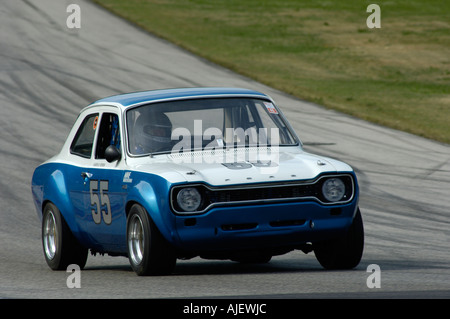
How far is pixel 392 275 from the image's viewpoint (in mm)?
8391

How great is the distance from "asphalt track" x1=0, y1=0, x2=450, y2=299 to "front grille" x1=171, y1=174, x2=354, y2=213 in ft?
2.06

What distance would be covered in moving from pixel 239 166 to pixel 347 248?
120cm

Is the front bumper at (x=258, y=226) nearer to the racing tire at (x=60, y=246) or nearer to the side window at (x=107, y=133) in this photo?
the side window at (x=107, y=133)

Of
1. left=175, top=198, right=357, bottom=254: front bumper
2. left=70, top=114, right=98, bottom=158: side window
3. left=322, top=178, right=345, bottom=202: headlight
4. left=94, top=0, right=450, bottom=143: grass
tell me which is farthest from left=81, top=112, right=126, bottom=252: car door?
left=94, top=0, right=450, bottom=143: grass

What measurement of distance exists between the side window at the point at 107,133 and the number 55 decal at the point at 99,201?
0.38 metres

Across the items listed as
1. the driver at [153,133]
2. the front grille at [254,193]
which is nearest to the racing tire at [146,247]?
the front grille at [254,193]

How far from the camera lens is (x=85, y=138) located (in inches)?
398

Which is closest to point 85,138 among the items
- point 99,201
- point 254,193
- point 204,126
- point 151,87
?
point 99,201

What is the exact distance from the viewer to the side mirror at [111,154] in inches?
357

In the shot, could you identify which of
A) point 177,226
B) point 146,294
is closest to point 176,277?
point 177,226

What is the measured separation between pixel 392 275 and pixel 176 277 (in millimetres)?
1775

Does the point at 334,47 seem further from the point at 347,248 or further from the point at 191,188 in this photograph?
the point at 191,188

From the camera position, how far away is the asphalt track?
7871mm
